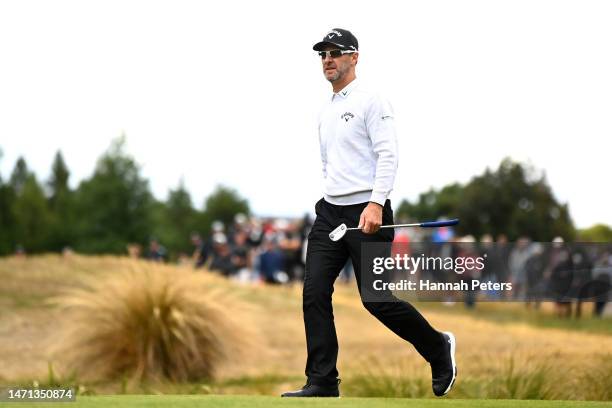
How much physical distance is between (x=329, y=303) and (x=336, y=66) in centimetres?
138

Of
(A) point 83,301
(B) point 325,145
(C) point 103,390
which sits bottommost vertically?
(C) point 103,390

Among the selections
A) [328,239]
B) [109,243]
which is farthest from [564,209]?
[328,239]

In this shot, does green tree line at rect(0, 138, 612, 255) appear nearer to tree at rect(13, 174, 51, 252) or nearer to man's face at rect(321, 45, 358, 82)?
tree at rect(13, 174, 51, 252)

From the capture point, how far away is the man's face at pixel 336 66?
663cm

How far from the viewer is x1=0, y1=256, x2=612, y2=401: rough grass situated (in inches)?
381

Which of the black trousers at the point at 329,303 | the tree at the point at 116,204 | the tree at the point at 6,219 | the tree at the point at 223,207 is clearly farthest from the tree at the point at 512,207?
the black trousers at the point at 329,303

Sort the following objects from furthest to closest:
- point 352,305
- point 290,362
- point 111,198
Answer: point 111,198, point 352,305, point 290,362

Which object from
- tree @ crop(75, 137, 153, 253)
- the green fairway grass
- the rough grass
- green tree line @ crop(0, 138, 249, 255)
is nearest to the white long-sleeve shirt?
the green fairway grass

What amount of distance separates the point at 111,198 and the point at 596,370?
5329 cm

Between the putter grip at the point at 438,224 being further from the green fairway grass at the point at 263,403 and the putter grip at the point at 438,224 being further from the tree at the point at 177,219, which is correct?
the tree at the point at 177,219

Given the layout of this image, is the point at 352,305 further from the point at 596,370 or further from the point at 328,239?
the point at 328,239

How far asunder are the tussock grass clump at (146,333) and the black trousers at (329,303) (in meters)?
5.96

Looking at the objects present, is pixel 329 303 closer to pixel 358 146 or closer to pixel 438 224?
pixel 438 224

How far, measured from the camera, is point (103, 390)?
11969 millimetres
